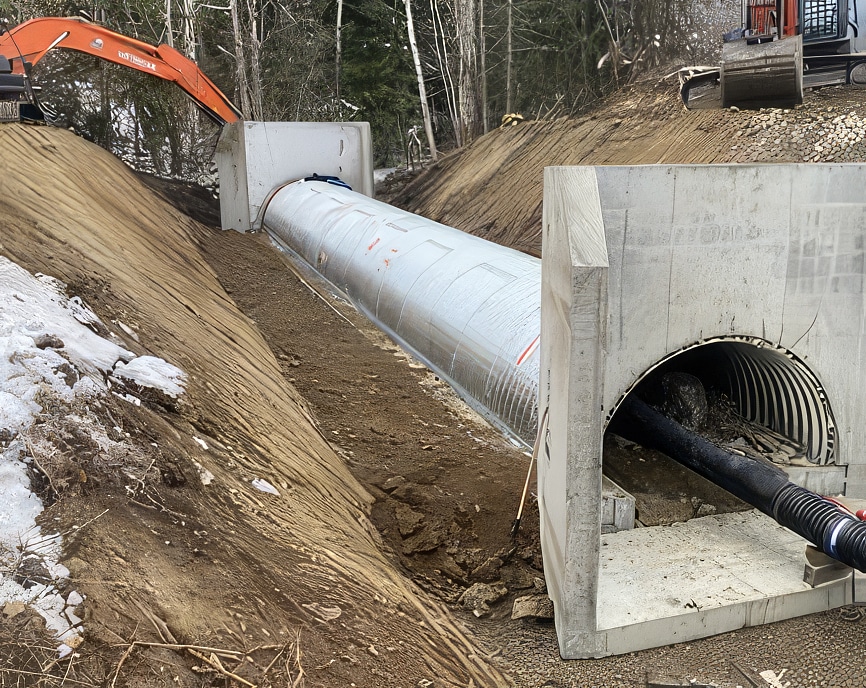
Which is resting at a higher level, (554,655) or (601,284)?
(601,284)

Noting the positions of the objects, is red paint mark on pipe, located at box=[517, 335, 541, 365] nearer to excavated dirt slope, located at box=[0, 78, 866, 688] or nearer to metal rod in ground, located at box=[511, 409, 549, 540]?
excavated dirt slope, located at box=[0, 78, 866, 688]

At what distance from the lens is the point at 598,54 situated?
20359 mm

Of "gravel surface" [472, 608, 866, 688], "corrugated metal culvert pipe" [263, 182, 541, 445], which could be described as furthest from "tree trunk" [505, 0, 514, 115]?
"gravel surface" [472, 608, 866, 688]

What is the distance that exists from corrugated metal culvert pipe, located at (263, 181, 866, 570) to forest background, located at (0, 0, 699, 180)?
842 centimetres

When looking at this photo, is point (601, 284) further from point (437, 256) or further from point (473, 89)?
point (473, 89)

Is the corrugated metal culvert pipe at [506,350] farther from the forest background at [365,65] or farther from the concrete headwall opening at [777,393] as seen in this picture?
the forest background at [365,65]

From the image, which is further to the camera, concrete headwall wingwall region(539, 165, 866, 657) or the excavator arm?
the excavator arm

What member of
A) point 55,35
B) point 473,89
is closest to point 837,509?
point 55,35

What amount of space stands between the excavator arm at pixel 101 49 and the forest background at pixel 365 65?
276cm

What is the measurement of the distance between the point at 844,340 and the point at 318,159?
526 inches

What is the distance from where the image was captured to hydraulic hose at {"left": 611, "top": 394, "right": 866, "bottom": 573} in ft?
12.7

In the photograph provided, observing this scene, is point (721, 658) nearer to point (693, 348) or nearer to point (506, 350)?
point (693, 348)

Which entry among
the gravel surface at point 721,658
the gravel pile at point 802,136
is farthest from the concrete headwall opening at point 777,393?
the gravel pile at point 802,136

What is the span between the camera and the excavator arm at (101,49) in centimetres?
1263
